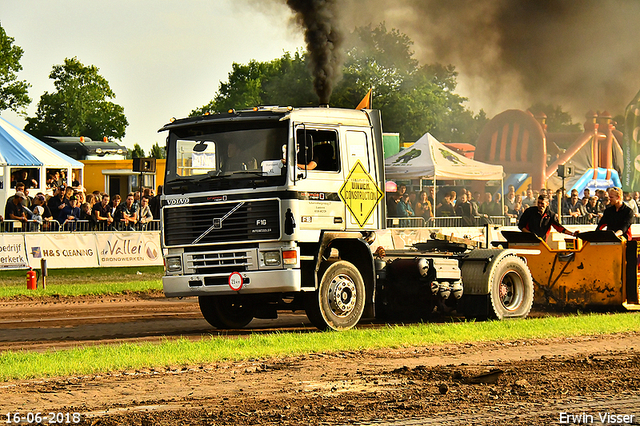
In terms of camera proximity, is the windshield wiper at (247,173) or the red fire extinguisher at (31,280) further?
the red fire extinguisher at (31,280)

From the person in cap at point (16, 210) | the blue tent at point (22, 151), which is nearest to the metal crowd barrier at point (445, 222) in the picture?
the person in cap at point (16, 210)

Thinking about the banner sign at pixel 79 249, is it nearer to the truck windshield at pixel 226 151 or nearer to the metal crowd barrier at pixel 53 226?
the metal crowd barrier at pixel 53 226

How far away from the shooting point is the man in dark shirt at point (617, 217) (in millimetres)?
15852

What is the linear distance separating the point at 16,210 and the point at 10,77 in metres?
47.3

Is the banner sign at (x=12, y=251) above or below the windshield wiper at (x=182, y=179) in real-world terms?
below

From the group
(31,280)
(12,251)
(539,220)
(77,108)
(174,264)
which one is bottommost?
(31,280)

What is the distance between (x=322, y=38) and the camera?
58.2 ft

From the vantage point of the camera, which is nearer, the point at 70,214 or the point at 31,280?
the point at 31,280

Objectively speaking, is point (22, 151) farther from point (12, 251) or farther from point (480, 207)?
point (480, 207)

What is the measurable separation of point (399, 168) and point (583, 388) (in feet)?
75.6

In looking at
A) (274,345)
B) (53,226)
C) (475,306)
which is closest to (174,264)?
(274,345)

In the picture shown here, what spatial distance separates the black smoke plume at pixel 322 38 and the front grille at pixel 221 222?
18.2 ft

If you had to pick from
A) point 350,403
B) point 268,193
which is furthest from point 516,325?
point 350,403

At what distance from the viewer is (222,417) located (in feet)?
22.6
